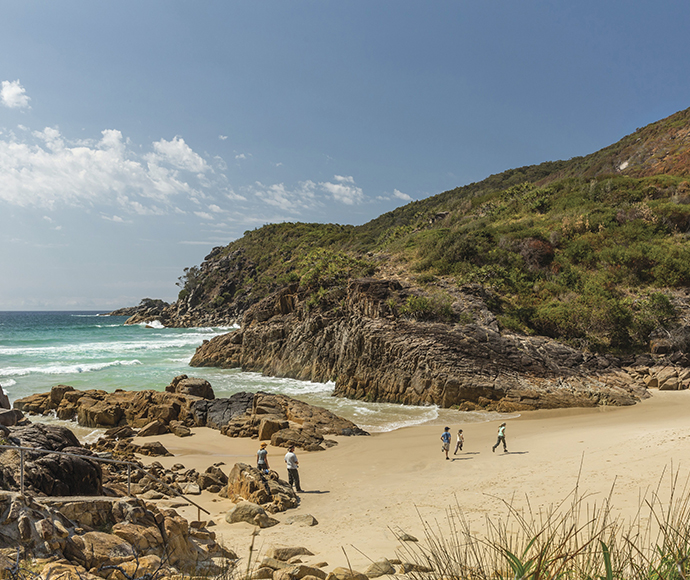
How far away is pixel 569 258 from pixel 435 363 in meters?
14.9

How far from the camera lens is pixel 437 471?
35.5 feet

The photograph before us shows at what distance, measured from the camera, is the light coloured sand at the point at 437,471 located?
712 centimetres

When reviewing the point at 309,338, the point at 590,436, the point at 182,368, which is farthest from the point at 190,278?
the point at 590,436

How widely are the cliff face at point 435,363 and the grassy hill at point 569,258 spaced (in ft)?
4.88

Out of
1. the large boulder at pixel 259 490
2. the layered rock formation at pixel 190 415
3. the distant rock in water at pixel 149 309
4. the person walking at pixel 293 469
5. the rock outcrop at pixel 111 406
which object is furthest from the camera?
the distant rock in water at pixel 149 309

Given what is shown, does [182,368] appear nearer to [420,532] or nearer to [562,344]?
[562,344]

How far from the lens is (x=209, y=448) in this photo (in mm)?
13898

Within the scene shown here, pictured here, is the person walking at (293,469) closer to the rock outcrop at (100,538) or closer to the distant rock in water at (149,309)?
the rock outcrop at (100,538)

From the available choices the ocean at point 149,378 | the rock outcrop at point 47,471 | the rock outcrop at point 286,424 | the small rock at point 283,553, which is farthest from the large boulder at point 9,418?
the small rock at point 283,553

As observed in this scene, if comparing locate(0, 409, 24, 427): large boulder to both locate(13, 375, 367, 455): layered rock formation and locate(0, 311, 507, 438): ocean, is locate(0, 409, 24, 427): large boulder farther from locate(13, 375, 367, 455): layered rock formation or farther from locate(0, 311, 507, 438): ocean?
locate(0, 311, 507, 438): ocean

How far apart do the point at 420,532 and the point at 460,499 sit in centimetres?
178

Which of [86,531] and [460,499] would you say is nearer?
[86,531]

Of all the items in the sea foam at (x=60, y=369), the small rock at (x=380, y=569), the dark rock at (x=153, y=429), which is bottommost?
the dark rock at (x=153, y=429)

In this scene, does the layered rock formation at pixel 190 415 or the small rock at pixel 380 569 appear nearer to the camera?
the small rock at pixel 380 569
